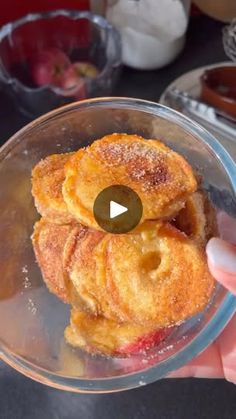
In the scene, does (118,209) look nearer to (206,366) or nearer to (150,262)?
(150,262)

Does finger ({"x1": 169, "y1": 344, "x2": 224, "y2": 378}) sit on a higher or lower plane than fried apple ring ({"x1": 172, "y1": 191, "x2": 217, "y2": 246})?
lower

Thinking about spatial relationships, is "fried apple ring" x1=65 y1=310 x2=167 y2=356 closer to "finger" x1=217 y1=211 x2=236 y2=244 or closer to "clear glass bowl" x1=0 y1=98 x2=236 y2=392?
"clear glass bowl" x1=0 y1=98 x2=236 y2=392

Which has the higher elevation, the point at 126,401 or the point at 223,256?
the point at 223,256

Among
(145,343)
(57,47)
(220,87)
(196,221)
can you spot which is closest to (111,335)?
(145,343)

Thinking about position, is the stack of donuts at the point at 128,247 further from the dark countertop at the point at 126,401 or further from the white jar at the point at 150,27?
the white jar at the point at 150,27

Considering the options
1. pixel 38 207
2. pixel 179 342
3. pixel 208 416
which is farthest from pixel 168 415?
pixel 38 207

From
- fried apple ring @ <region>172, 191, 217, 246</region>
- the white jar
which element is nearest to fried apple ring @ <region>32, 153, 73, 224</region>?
fried apple ring @ <region>172, 191, 217, 246</region>
